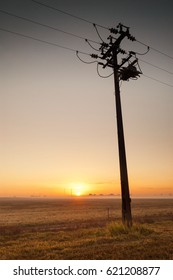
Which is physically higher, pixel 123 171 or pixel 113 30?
pixel 113 30

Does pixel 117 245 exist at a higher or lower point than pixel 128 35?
lower

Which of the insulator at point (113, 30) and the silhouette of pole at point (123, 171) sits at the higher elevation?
the insulator at point (113, 30)

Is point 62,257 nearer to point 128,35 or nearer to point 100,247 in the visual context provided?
point 100,247

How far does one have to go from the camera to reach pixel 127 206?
42.9 ft

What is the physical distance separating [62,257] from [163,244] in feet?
12.0

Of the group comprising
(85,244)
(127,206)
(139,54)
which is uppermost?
(139,54)

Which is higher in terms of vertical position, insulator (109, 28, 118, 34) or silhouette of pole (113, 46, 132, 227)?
insulator (109, 28, 118, 34)
